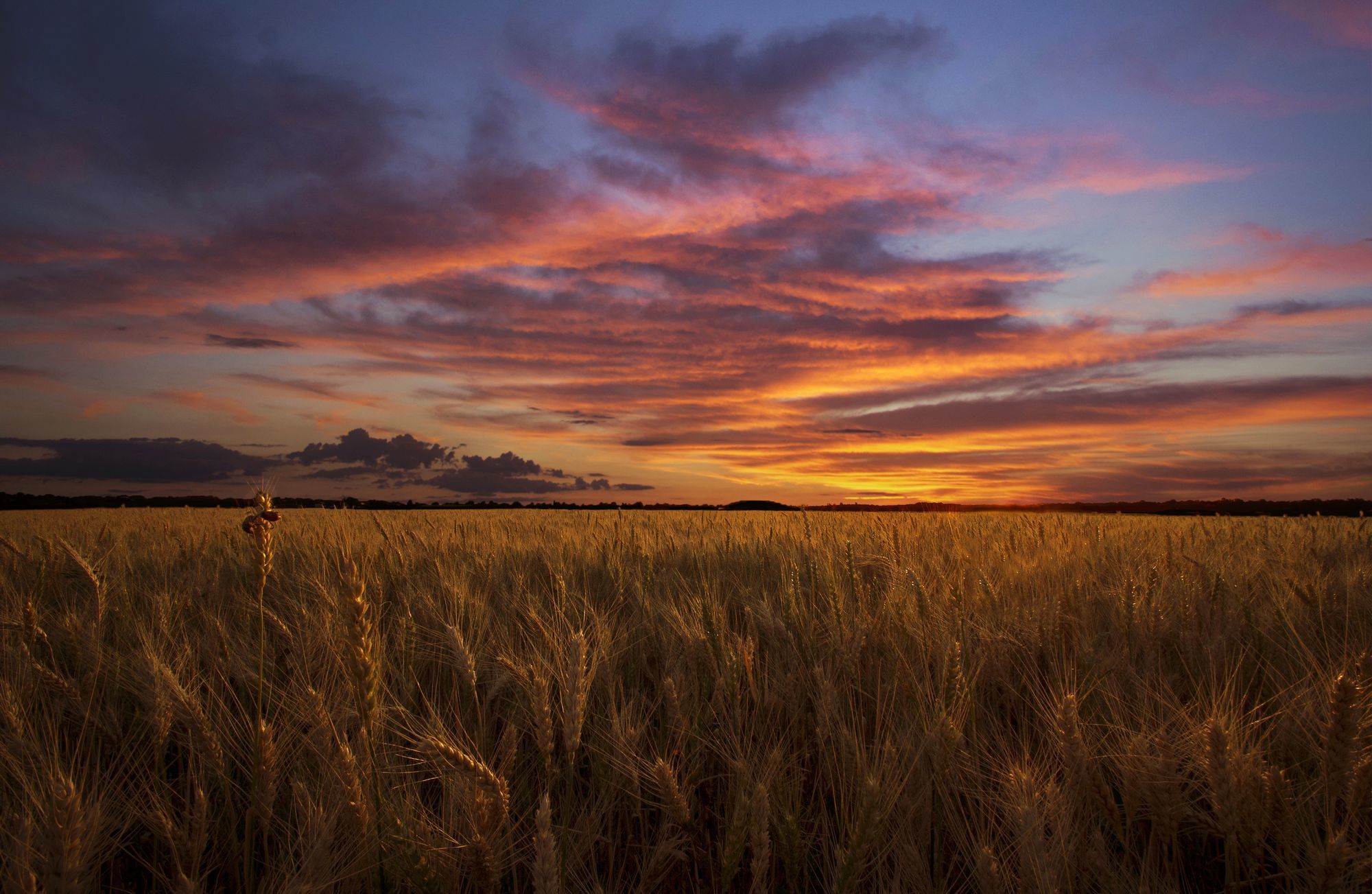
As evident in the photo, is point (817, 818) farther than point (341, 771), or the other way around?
point (817, 818)

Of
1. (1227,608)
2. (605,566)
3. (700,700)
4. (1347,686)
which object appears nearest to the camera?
(1347,686)

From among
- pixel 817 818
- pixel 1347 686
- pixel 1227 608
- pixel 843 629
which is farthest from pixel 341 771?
pixel 1227 608

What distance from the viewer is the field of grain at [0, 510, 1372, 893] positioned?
1.41 m

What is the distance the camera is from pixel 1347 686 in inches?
52.6

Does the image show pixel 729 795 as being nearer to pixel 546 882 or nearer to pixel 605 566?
pixel 546 882

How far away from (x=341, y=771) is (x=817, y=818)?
42.8 inches

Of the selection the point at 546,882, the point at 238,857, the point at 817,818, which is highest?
the point at 546,882

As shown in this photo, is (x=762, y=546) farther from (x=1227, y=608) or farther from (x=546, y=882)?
(x=546, y=882)

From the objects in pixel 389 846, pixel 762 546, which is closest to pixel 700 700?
pixel 389 846

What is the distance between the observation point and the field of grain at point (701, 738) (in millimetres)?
1408

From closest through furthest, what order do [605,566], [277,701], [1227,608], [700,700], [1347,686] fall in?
[1347,686], [700,700], [277,701], [1227,608], [605,566]

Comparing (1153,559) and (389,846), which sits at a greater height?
(1153,559)

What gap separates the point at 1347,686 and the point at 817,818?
1124mm

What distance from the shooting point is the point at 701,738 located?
1.93 m
